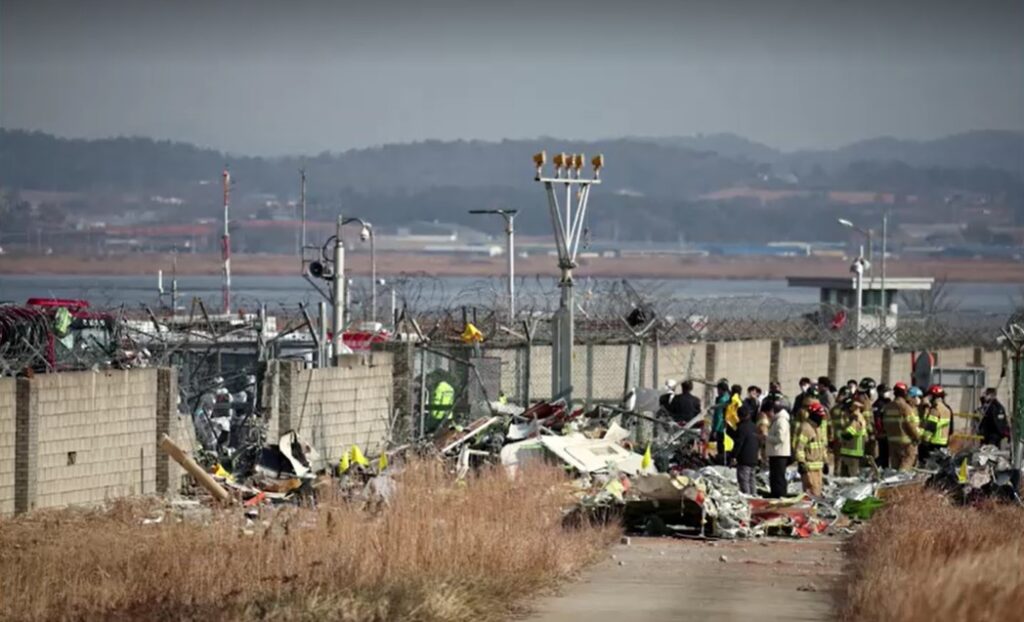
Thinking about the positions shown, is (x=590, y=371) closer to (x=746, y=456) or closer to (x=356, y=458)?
(x=746, y=456)

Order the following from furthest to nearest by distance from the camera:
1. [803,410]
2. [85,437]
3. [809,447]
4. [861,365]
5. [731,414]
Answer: [861,365]
[731,414]
[803,410]
[809,447]
[85,437]

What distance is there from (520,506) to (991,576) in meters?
6.97

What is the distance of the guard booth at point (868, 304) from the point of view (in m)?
45.2

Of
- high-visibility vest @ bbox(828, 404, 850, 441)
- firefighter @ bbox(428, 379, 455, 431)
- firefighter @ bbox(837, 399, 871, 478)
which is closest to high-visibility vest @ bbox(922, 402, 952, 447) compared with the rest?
firefighter @ bbox(837, 399, 871, 478)

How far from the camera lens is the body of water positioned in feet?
171

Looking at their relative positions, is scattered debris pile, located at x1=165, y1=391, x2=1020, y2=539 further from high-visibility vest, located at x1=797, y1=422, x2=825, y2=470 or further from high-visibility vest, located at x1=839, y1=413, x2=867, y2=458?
high-visibility vest, located at x1=839, y1=413, x2=867, y2=458

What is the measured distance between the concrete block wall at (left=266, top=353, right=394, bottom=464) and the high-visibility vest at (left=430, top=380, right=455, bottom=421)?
1296 mm

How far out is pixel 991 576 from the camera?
43.1 feet

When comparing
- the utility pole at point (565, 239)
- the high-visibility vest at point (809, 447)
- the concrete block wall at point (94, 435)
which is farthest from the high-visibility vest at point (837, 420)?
Result: the concrete block wall at point (94, 435)

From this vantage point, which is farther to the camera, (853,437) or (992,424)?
(992,424)

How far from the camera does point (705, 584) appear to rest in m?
17.6

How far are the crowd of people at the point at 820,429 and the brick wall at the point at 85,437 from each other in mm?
6912

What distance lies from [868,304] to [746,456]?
38.9 m

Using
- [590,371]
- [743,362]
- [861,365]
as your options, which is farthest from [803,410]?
[861,365]
